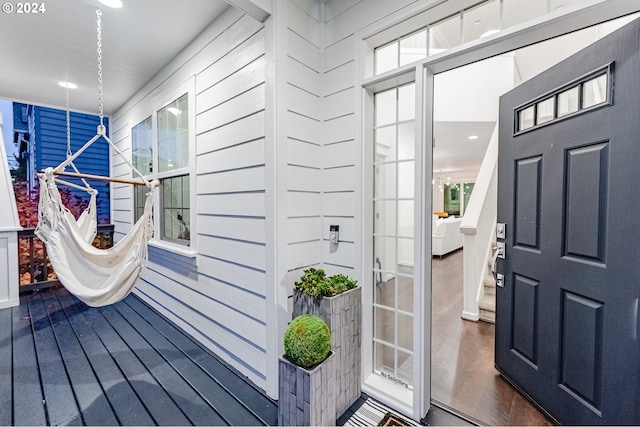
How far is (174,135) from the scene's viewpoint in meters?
2.95

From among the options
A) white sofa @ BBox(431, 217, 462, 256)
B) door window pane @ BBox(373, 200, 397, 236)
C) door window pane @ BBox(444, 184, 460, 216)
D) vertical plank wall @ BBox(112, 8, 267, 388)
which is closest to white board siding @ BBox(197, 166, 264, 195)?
vertical plank wall @ BBox(112, 8, 267, 388)

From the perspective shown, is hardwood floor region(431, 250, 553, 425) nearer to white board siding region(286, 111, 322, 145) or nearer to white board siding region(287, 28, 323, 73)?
white board siding region(286, 111, 322, 145)

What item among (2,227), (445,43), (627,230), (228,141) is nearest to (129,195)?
(2,227)

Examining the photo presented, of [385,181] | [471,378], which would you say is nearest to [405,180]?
[385,181]

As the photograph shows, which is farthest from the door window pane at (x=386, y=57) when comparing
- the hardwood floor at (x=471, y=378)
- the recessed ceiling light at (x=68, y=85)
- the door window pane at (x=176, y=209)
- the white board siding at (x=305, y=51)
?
the recessed ceiling light at (x=68, y=85)

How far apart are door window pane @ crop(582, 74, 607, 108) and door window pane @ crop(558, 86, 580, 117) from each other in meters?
0.04

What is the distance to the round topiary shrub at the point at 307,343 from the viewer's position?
1373mm

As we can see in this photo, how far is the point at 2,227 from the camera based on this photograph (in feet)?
11.3

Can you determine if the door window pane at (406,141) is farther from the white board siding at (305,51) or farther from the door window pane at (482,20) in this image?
the white board siding at (305,51)

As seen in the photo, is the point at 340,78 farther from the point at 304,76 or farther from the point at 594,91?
the point at 594,91

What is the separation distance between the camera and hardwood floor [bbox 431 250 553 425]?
1.68 meters

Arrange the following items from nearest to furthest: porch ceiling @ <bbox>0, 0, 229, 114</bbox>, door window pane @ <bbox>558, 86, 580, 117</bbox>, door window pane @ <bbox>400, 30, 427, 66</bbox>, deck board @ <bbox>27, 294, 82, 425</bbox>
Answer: door window pane @ <bbox>558, 86, 580, 117</bbox>
deck board @ <bbox>27, 294, 82, 425</bbox>
door window pane @ <bbox>400, 30, 427, 66</bbox>
porch ceiling @ <bbox>0, 0, 229, 114</bbox>

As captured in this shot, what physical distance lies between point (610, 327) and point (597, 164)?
81cm

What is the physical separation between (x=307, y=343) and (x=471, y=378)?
151 cm
